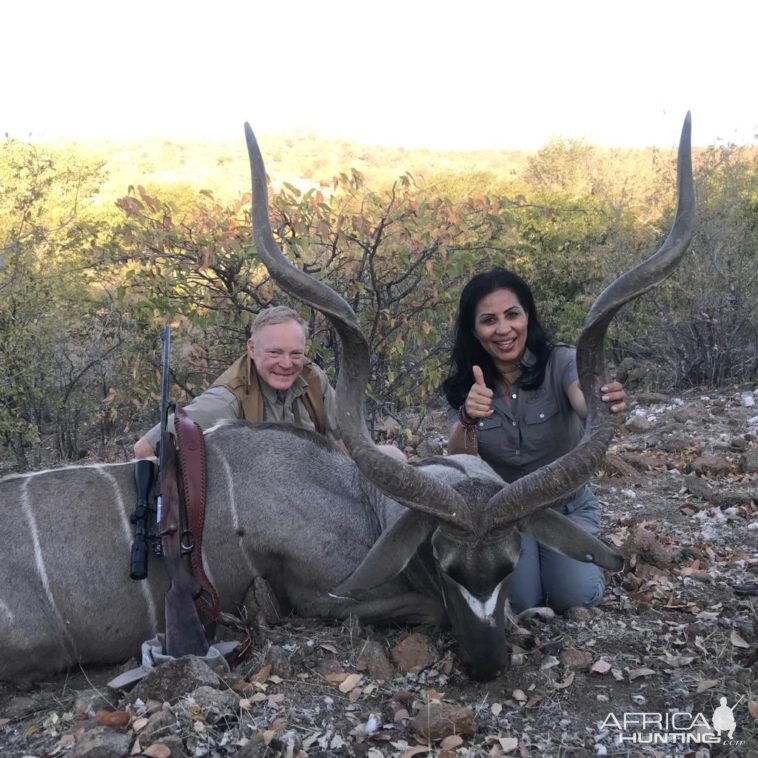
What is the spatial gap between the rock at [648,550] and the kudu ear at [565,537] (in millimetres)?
931

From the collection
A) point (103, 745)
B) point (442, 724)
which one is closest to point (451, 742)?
point (442, 724)

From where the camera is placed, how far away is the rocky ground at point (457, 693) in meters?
2.36

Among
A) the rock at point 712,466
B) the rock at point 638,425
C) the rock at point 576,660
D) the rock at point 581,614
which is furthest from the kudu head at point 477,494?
the rock at point 638,425

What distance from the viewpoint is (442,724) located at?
2383 mm

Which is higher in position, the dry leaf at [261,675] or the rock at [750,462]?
the rock at [750,462]

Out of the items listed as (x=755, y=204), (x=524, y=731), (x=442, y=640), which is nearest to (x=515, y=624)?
(x=442, y=640)

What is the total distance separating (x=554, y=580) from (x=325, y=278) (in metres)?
2.71

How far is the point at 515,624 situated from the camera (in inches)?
124

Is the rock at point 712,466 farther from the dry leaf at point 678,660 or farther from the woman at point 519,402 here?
the dry leaf at point 678,660

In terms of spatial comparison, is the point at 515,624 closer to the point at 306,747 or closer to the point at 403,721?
the point at 403,721

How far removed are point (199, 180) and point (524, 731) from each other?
27.2 meters

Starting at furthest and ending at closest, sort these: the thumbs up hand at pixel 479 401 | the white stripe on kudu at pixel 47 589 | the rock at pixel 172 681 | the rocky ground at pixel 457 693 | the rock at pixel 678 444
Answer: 1. the rock at pixel 678 444
2. the thumbs up hand at pixel 479 401
3. the white stripe on kudu at pixel 47 589
4. the rock at pixel 172 681
5. the rocky ground at pixel 457 693

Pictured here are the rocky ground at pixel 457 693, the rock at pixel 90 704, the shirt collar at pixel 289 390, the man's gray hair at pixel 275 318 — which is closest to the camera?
the rocky ground at pixel 457 693

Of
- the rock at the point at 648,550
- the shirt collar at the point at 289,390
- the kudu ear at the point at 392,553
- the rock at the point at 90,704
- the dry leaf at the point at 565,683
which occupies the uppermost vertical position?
the shirt collar at the point at 289,390
